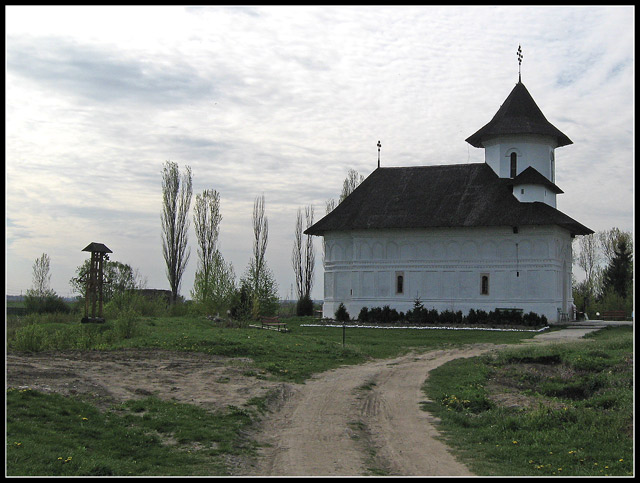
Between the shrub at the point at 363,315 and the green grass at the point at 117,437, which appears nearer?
the green grass at the point at 117,437

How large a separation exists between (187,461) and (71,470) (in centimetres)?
170

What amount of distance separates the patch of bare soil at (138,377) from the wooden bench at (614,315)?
3335 centimetres

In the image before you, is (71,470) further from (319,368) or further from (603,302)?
(603,302)

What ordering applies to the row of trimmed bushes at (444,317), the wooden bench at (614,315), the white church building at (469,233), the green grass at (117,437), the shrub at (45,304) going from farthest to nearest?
1. the wooden bench at (614,315)
2. the white church building at (469,233)
3. the row of trimmed bushes at (444,317)
4. the shrub at (45,304)
5. the green grass at (117,437)

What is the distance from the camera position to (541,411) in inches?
532

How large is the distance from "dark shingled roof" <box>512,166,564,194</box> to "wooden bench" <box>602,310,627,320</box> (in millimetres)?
9888

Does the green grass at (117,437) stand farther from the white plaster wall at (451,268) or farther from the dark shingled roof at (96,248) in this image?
the white plaster wall at (451,268)

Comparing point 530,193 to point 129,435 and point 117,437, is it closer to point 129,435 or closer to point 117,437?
point 129,435

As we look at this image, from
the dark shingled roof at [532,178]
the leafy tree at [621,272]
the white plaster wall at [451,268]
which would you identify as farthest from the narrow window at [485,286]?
the leafy tree at [621,272]

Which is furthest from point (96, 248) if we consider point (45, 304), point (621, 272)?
point (621, 272)

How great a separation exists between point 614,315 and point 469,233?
12.1m

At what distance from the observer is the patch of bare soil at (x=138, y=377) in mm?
14000

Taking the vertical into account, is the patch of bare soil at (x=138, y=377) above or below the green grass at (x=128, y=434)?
above

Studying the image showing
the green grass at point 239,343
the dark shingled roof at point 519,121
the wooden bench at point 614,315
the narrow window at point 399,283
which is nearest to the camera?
the green grass at point 239,343
